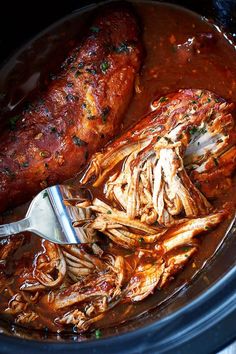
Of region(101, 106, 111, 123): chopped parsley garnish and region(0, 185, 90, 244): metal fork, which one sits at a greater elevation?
region(101, 106, 111, 123): chopped parsley garnish

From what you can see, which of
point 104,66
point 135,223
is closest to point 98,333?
point 135,223

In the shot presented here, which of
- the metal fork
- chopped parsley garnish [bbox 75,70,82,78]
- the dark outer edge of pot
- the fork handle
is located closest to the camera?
the dark outer edge of pot

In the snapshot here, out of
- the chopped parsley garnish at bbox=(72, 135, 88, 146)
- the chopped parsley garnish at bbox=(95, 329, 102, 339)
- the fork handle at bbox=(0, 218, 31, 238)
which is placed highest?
the chopped parsley garnish at bbox=(72, 135, 88, 146)

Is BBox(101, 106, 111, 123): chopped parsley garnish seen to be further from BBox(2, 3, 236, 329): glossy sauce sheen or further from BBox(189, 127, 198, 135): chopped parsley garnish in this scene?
BBox(189, 127, 198, 135): chopped parsley garnish

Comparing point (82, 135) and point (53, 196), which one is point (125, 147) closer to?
point (82, 135)

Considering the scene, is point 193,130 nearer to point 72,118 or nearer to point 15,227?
point 72,118

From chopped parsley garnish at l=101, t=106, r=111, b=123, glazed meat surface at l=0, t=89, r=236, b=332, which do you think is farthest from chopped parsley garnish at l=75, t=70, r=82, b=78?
glazed meat surface at l=0, t=89, r=236, b=332

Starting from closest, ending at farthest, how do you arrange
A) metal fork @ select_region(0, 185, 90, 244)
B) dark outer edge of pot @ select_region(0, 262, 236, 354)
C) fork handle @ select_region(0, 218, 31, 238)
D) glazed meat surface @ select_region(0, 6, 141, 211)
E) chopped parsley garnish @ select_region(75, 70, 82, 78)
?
1. dark outer edge of pot @ select_region(0, 262, 236, 354)
2. fork handle @ select_region(0, 218, 31, 238)
3. metal fork @ select_region(0, 185, 90, 244)
4. glazed meat surface @ select_region(0, 6, 141, 211)
5. chopped parsley garnish @ select_region(75, 70, 82, 78)
